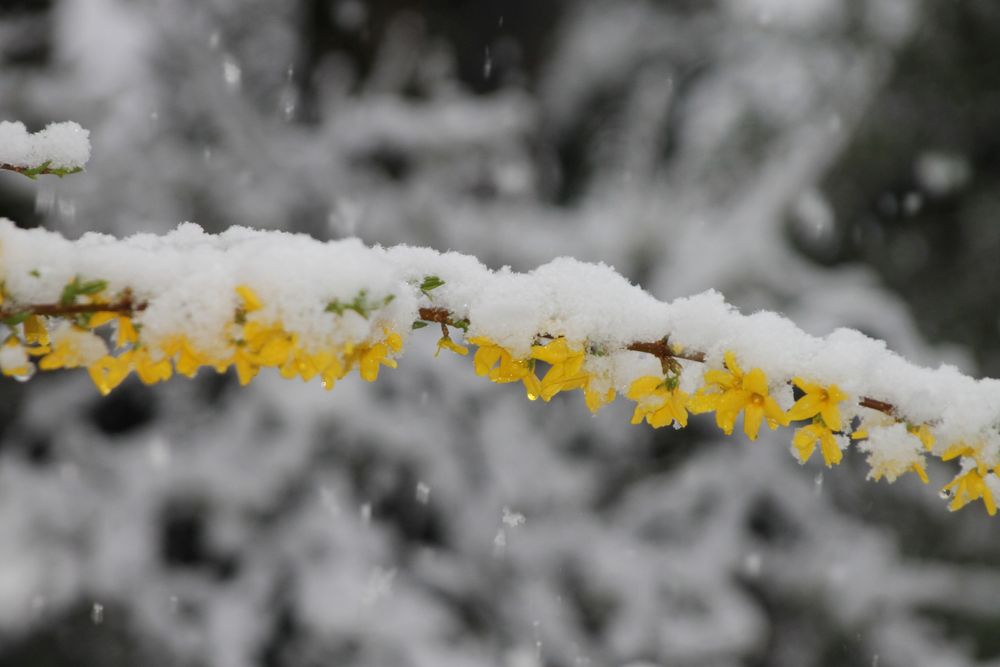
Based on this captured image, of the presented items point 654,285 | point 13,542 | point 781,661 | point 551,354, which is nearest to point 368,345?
point 551,354

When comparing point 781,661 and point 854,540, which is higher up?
point 854,540

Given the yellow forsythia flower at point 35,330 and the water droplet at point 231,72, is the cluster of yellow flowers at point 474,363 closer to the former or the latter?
the yellow forsythia flower at point 35,330

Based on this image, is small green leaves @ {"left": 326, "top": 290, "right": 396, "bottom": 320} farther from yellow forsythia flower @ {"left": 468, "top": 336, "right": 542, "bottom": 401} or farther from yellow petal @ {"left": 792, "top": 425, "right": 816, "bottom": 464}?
yellow petal @ {"left": 792, "top": 425, "right": 816, "bottom": 464}

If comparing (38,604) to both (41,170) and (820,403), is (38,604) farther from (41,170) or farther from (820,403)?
(820,403)

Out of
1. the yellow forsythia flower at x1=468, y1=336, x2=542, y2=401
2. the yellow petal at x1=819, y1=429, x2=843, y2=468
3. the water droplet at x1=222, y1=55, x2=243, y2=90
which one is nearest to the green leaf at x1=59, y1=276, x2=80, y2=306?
the yellow forsythia flower at x1=468, y1=336, x2=542, y2=401

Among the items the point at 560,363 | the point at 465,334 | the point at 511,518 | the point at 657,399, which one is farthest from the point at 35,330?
the point at 511,518

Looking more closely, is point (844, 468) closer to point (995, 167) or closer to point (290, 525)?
point (995, 167)

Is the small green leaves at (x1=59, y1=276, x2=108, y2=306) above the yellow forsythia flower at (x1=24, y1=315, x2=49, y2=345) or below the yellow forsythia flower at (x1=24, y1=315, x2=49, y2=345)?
above
